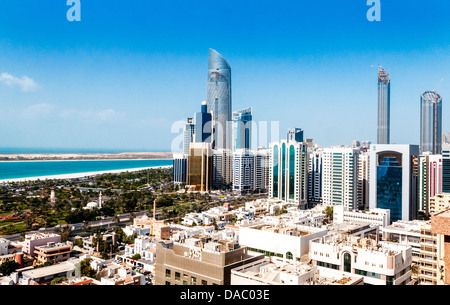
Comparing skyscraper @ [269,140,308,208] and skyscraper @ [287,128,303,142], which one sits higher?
skyscraper @ [287,128,303,142]

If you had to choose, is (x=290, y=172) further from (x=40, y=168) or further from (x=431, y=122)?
(x=40, y=168)

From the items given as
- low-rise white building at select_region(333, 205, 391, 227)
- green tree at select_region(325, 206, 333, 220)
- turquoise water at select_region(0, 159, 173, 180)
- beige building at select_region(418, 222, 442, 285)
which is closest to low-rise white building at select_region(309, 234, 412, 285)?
beige building at select_region(418, 222, 442, 285)

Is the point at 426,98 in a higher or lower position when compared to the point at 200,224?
higher

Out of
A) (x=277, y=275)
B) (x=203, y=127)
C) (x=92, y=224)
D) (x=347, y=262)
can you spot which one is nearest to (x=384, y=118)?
(x=203, y=127)

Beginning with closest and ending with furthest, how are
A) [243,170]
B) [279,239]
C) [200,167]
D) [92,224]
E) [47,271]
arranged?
[279,239]
[47,271]
[92,224]
[200,167]
[243,170]

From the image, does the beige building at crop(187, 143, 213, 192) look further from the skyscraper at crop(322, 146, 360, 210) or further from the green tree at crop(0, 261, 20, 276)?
the green tree at crop(0, 261, 20, 276)
